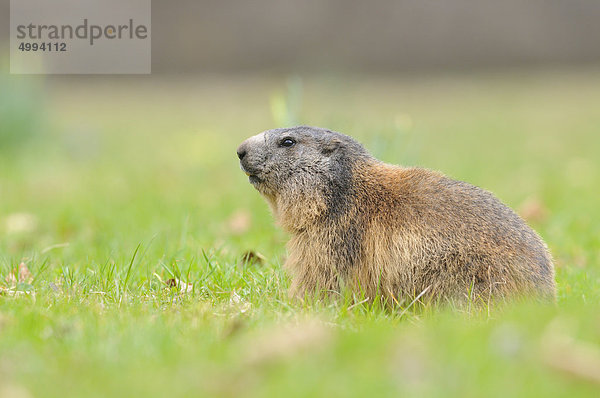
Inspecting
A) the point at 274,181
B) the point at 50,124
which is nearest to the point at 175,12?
the point at 50,124

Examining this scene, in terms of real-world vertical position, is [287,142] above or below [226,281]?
above

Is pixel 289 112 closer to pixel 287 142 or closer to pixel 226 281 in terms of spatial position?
pixel 287 142

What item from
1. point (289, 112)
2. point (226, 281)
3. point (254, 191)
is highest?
point (289, 112)

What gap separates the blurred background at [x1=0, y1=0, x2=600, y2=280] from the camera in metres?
6.44

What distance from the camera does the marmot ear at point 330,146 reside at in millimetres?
4238

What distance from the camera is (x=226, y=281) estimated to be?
4.11m

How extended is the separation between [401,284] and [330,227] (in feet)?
1.55

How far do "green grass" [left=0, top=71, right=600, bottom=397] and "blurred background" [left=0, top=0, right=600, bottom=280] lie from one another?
2.0 inches

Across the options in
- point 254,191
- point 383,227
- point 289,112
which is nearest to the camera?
point 383,227

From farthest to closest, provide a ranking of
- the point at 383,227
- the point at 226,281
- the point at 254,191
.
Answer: the point at 254,191 < the point at 226,281 < the point at 383,227

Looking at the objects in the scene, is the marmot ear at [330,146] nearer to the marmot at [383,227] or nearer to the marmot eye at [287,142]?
the marmot at [383,227]

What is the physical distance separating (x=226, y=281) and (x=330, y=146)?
914mm

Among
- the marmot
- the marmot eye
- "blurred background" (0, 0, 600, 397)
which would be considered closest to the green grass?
"blurred background" (0, 0, 600, 397)

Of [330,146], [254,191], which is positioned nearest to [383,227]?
[330,146]
